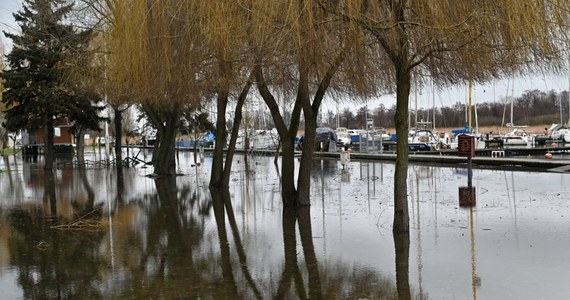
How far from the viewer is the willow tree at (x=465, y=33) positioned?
1004cm

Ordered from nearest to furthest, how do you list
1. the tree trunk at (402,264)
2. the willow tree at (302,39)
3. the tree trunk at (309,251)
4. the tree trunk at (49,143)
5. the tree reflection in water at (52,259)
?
1. the tree trunk at (402,264)
2. the tree trunk at (309,251)
3. the tree reflection in water at (52,259)
4. the willow tree at (302,39)
5. the tree trunk at (49,143)

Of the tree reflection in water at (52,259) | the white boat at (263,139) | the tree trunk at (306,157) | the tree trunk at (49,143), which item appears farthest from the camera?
the white boat at (263,139)

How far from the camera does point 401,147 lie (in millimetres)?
11859

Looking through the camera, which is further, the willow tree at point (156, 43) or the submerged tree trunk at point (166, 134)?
the submerged tree trunk at point (166, 134)

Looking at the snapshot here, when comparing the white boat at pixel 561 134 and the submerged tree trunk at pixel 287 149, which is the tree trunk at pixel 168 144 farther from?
the white boat at pixel 561 134

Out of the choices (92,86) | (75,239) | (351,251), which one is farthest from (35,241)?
(92,86)

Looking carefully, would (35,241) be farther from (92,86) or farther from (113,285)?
(92,86)

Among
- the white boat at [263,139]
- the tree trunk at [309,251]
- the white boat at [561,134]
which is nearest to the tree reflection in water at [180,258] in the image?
the tree trunk at [309,251]

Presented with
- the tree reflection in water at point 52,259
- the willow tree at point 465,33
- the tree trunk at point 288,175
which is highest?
the willow tree at point 465,33

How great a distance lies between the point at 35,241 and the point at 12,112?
26.9m

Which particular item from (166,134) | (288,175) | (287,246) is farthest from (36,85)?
(287,246)

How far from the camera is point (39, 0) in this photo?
31.8 m

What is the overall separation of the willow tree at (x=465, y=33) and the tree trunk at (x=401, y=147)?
0.06 ft

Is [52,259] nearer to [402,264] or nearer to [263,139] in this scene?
[402,264]
